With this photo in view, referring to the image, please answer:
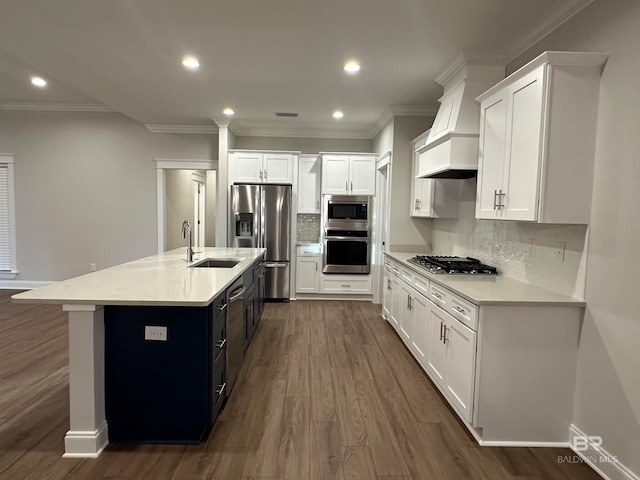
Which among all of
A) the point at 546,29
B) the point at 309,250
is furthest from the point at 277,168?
the point at 546,29

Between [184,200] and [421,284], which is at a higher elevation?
[184,200]

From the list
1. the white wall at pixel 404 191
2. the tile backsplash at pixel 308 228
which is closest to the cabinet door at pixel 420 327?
the white wall at pixel 404 191

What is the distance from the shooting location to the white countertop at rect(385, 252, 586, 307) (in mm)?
2170

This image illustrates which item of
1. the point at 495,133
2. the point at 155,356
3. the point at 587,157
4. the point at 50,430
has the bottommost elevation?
the point at 50,430

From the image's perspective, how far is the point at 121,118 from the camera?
602 centimetres

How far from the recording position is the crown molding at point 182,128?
6066mm

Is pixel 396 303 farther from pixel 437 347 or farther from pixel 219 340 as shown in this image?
pixel 219 340

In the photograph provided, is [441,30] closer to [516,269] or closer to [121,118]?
[516,269]

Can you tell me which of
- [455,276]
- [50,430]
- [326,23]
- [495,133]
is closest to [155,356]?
[50,430]

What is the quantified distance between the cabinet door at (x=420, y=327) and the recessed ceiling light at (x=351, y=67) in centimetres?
218

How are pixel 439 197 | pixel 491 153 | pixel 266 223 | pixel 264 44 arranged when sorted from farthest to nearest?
pixel 266 223
pixel 439 197
pixel 264 44
pixel 491 153

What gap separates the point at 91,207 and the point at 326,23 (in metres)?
5.23

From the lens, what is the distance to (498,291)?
2412mm

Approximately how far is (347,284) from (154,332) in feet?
13.0
